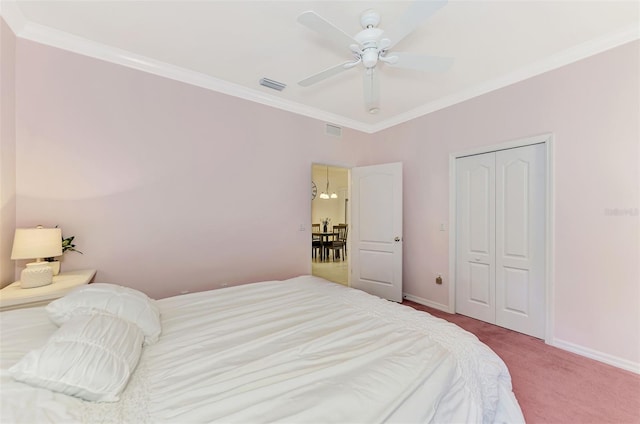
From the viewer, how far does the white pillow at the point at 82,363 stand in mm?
847

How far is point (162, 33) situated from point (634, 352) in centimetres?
463

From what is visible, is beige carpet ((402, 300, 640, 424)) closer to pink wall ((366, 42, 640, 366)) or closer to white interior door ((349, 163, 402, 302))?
pink wall ((366, 42, 640, 366))

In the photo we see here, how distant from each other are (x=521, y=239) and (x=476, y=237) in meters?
0.45

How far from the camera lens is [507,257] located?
9.46 feet

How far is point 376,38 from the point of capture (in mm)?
1774

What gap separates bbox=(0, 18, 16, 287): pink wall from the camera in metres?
1.88

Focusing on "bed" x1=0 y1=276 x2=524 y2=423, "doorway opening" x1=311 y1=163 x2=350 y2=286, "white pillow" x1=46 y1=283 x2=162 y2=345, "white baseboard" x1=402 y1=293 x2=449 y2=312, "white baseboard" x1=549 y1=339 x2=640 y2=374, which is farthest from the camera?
"doorway opening" x1=311 y1=163 x2=350 y2=286

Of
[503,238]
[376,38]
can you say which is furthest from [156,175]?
[503,238]

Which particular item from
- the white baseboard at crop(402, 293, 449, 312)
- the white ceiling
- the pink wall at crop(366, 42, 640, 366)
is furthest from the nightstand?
the pink wall at crop(366, 42, 640, 366)

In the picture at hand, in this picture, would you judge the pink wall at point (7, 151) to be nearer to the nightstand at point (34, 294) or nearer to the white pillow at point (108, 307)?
the nightstand at point (34, 294)

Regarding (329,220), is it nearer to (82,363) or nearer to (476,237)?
(476,237)

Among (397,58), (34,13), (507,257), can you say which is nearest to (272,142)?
(397,58)

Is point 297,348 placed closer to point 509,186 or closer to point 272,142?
point 272,142

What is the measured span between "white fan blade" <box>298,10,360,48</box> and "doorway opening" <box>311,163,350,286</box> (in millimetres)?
4404
